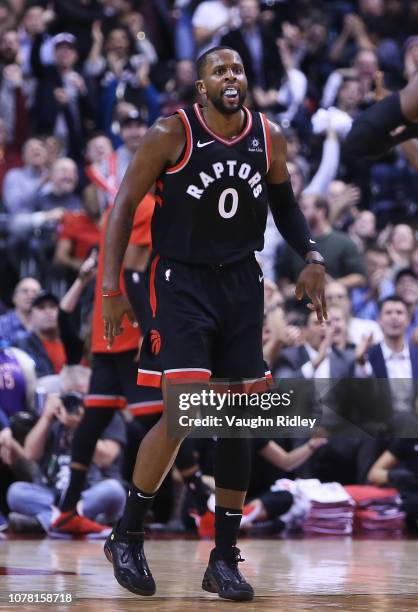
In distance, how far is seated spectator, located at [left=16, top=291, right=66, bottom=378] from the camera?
9.73 metres

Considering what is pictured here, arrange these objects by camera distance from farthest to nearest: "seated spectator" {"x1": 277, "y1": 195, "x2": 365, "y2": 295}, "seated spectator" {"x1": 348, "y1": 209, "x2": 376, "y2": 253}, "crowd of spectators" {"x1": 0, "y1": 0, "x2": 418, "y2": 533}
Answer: "seated spectator" {"x1": 348, "y1": 209, "x2": 376, "y2": 253}, "seated spectator" {"x1": 277, "y1": 195, "x2": 365, "y2": 295}, "crowd of spectators" {"x1": 0, "y1": 0, "x2": 418, "y2": 533}

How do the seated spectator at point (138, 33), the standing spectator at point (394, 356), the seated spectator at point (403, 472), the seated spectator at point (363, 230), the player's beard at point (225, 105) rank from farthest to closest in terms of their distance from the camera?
the seated spectator at point (138, 33) < the seated spectator at point (363, 230) < the standing spectator at point (394, 356) < the seated spectator at point (403, 472) < the player's beard at point (225, 105)

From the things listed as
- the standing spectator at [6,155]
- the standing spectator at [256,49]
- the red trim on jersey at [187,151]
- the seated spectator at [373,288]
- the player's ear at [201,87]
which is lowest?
the seated spectator at [373,288]

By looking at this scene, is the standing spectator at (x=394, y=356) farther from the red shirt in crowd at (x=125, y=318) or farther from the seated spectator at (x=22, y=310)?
the seated spectator at (x=22, y=310)

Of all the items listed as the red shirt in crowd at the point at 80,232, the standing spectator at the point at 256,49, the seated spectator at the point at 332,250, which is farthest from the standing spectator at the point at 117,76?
the seated spectator at the point at 332,250

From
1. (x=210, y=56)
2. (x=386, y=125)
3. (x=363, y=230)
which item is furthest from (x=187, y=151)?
(x=363, y=230)

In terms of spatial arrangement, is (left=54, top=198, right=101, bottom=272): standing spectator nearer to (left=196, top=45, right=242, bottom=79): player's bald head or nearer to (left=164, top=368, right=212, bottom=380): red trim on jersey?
(left=196, top=45, right=242, bottom=79): player's bald head

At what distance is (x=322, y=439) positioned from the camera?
29.0 ft

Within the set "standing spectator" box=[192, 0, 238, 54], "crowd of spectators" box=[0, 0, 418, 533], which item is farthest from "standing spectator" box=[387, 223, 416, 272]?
"standing spectator" box=[192, 0, 238, 54]

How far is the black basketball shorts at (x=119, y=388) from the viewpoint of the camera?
7.61 metres

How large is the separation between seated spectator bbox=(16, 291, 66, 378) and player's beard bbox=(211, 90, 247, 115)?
4866 millimetres

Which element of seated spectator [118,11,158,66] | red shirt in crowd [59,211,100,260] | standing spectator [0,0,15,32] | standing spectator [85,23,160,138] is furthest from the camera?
seated spectator [118,11,158,66]

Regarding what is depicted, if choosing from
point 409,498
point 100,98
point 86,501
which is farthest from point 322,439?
point 100,98

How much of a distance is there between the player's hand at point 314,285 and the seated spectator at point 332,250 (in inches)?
231
